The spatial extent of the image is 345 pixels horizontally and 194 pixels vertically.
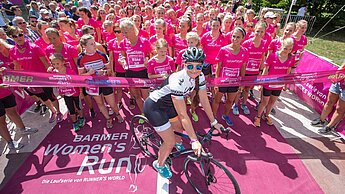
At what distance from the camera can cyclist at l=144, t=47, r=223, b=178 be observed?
2.68m

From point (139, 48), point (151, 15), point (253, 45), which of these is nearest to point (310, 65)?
point (253, 45)

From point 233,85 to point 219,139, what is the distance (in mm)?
1236

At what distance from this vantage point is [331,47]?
37.4ft

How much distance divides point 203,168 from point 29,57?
4.31 meters

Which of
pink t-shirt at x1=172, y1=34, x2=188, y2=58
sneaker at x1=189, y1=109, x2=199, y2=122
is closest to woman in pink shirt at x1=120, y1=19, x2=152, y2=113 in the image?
pink t-shirt at x1=172, y1=34, x2=188, y2=58

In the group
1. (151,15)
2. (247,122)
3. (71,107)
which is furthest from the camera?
(151,15)

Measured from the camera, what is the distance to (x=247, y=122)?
5305 millimetres

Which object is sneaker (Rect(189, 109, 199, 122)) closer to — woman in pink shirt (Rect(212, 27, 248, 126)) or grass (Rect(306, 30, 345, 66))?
woman in pink shirt (Rect(212, 27, 248, 126))

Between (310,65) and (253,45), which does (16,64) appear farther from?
(310,65)

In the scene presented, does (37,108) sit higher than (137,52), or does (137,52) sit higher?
(137,52)

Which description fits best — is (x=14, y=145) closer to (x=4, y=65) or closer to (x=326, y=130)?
(x=4, y=65)

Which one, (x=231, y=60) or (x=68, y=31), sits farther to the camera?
(x=68, y=31)

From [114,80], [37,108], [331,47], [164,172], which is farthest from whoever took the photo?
[331,47]

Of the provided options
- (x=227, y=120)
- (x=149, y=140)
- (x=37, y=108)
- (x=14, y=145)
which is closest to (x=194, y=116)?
(x=227, y=120)
